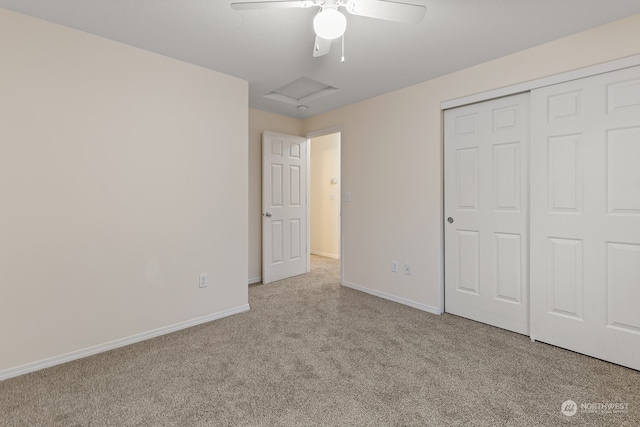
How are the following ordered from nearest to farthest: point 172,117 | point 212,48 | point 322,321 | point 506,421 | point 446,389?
point 506,421 → point 446,389 → point 212,48 → point 172,117 → point 322,321

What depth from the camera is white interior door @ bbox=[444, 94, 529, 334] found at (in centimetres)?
251

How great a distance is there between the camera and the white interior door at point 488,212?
251cm

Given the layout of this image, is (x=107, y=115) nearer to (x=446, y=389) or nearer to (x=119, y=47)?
(x=119, y=47)

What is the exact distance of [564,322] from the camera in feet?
7.43

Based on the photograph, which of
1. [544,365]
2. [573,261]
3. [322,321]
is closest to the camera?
[544,365]

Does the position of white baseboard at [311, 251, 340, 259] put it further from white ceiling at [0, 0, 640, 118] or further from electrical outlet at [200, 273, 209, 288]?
white ceiling at [0, 0, 640, 118]

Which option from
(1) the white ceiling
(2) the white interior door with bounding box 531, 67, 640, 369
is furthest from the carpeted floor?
(1) the white ceiling

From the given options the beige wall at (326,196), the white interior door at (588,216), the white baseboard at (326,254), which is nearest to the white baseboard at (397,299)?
the white interior door at (588,216)

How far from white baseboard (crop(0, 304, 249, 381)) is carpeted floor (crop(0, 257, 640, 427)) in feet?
0.20

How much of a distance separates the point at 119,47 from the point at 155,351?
2.31m

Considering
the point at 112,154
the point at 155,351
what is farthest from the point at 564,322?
the point at 112,154

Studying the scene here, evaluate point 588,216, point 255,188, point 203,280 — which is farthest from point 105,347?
point 588,216
